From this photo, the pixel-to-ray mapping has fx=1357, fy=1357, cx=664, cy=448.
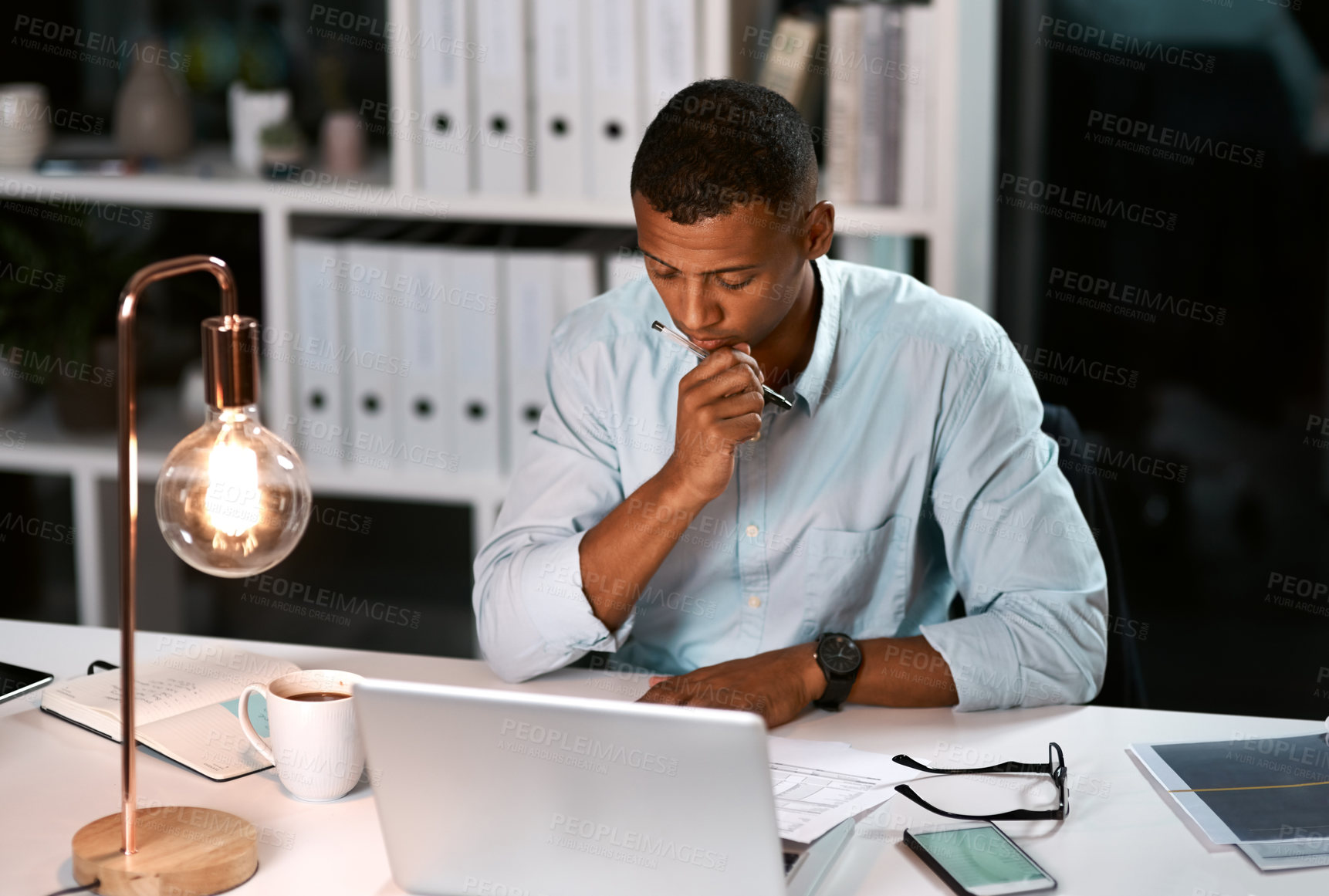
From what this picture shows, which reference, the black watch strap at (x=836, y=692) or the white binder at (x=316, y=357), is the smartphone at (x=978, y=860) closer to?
the black watch strap at (x=836, y=692)

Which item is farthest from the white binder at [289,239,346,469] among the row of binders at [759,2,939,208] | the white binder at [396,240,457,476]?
the row of binders at [759,2,939,208]

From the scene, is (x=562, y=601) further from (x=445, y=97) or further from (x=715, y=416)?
(x=445, y=97)

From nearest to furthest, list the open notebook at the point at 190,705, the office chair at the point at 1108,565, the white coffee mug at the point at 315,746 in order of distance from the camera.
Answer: the white coffee mug at the point at 315,746 < the open notebook at the point at 190,705 < the office chair at the point at 1108,565

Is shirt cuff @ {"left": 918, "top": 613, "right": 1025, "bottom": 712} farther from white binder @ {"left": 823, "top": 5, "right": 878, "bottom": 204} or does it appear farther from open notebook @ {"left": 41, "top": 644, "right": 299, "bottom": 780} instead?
white binder @ {"left": 823, "top": 5, "right": 878, "bottom": 204}

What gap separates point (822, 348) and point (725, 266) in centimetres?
23

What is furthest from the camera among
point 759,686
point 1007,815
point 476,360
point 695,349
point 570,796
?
point 476,360

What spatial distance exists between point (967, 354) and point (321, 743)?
82cm

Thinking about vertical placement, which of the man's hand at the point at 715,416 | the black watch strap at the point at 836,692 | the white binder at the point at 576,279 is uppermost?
the white binder at the point at 576,279

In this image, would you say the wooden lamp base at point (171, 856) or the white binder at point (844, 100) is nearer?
the wooden lamp base at point (171, 856)

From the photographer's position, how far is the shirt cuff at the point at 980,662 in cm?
133

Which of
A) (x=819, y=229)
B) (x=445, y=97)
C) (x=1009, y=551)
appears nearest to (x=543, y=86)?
(x=445, y=97)

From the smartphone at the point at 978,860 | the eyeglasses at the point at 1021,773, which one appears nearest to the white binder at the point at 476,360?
the eyeglasses at the point at 1021,773

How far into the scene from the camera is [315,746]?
114 cm

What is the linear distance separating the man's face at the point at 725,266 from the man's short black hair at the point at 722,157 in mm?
13
